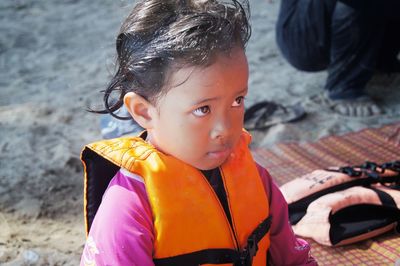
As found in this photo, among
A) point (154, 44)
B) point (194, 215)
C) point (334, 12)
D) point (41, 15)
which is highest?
point (154, 44)

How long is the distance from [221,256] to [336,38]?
2388 mm

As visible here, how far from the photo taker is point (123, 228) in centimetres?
128

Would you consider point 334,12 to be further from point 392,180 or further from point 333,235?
point 333,235

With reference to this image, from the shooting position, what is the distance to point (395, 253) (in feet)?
6.42

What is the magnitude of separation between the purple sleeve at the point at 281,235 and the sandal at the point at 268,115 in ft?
5.07

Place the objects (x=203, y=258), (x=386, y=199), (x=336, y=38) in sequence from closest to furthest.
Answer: (x=203, y=258), (x=386, y=199), (x=336, y=38)

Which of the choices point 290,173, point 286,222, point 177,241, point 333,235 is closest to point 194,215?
point 177,241

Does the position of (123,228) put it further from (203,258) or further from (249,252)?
(249,252)

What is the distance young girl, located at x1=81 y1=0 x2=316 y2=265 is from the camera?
1.26 m

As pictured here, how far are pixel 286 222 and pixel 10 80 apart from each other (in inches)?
117

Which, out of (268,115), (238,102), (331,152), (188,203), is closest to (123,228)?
(188,203)

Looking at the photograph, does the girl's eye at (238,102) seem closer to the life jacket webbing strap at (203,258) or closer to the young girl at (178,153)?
the young girl at (178,153)

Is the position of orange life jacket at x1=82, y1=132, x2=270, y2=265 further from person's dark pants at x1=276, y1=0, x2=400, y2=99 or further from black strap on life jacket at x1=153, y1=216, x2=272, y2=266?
person's dark pants at x1=276, y1=0, x2=400, y2=99

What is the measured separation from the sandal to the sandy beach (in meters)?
0.06
